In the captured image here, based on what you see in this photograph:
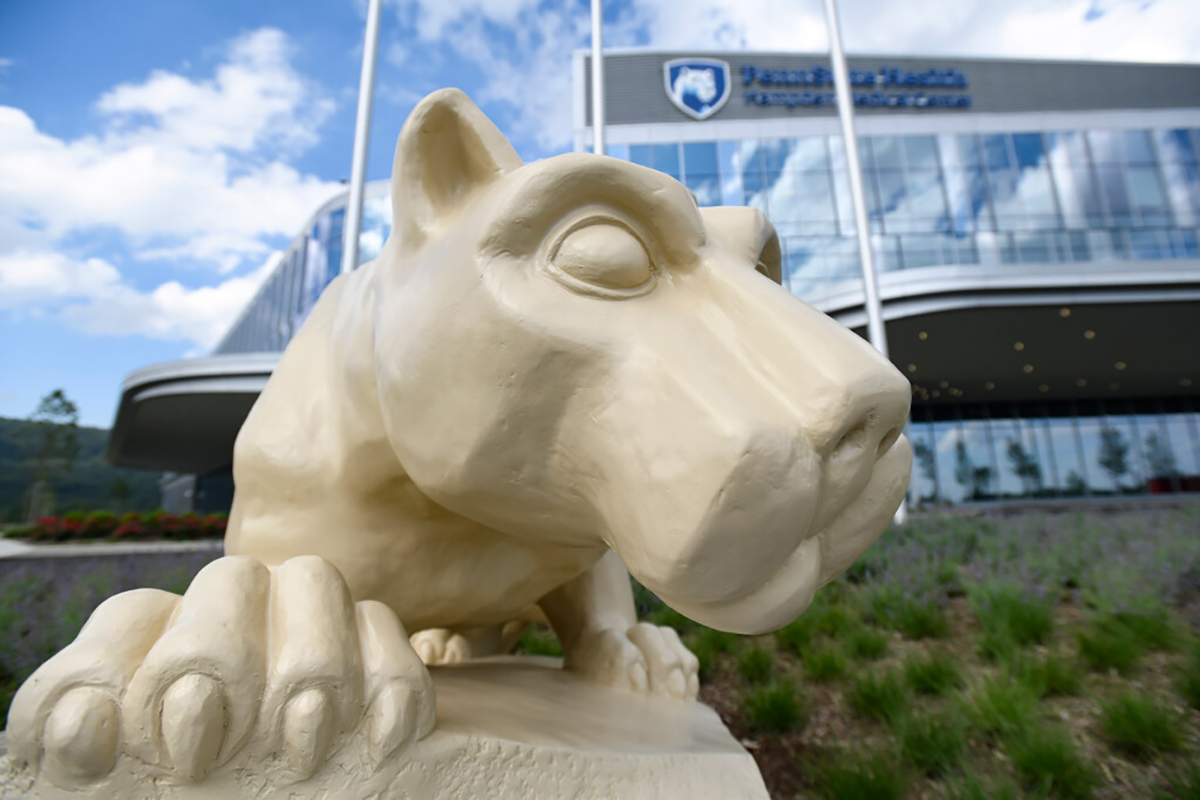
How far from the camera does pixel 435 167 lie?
0.99 metres

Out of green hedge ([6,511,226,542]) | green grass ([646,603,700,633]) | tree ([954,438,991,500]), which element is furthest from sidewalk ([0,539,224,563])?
tree ([954,438,991,500])

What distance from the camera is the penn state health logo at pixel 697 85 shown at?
16.1 meters

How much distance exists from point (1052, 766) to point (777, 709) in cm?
74

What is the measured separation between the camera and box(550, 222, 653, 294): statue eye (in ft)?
2.75

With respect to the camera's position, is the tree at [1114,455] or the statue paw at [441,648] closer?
the statue paw at [441,648]

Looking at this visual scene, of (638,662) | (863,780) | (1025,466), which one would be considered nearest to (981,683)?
(863,780)

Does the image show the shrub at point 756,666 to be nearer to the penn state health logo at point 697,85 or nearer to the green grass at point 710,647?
the green grass at point 710,647

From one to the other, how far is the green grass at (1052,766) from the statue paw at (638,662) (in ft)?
2.64

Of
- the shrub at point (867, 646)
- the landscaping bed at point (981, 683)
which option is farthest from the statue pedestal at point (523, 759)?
the shrub at point (867, 646)

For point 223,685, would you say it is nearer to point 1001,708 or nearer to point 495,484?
point 495,484

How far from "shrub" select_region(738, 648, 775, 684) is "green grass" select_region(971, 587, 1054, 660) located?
2.48 feet

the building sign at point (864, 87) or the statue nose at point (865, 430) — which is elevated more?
the building sign at point (864, 87)

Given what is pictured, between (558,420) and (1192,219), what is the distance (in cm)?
2017

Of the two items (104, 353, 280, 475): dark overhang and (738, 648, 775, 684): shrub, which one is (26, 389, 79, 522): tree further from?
(738, 648, 775, 684): shrub
